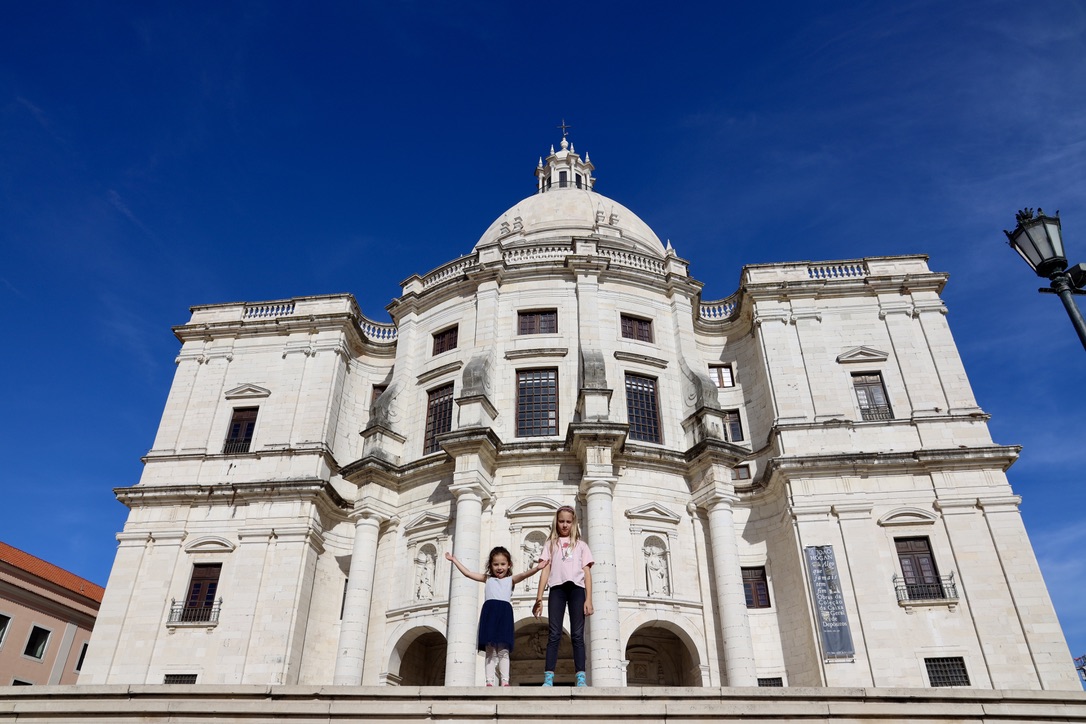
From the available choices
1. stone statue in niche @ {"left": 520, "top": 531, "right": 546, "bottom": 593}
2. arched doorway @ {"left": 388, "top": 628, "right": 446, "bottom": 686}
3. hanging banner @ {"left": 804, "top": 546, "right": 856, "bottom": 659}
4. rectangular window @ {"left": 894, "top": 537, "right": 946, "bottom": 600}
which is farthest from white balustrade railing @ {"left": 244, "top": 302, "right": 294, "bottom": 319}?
rectangular window @ {"left": 894, "top": 537, "right": 946, "bottom": 600}

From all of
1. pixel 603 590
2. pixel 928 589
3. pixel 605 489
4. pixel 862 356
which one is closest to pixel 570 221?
pixel 862 356

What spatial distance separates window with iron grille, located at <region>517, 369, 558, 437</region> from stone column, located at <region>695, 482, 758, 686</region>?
5.57 meters

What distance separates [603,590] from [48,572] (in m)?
30.5

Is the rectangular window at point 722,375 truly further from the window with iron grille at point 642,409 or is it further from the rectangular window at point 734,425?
the window with iron grille at point 642,409

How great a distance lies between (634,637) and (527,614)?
4.77m

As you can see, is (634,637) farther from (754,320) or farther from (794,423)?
(754,320)

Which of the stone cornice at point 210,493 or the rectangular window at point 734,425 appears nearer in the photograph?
the stone cornice at point 210,493

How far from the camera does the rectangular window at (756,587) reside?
24.1m

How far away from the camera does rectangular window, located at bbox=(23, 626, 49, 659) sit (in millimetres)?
32844

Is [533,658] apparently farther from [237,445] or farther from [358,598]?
[237,445]

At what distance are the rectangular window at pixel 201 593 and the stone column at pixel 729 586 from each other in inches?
639

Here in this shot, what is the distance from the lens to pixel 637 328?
28.1m

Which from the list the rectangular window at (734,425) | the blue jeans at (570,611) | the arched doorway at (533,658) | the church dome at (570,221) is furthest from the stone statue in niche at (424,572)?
the church dome at (570,221)

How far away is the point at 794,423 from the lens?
25.5m
